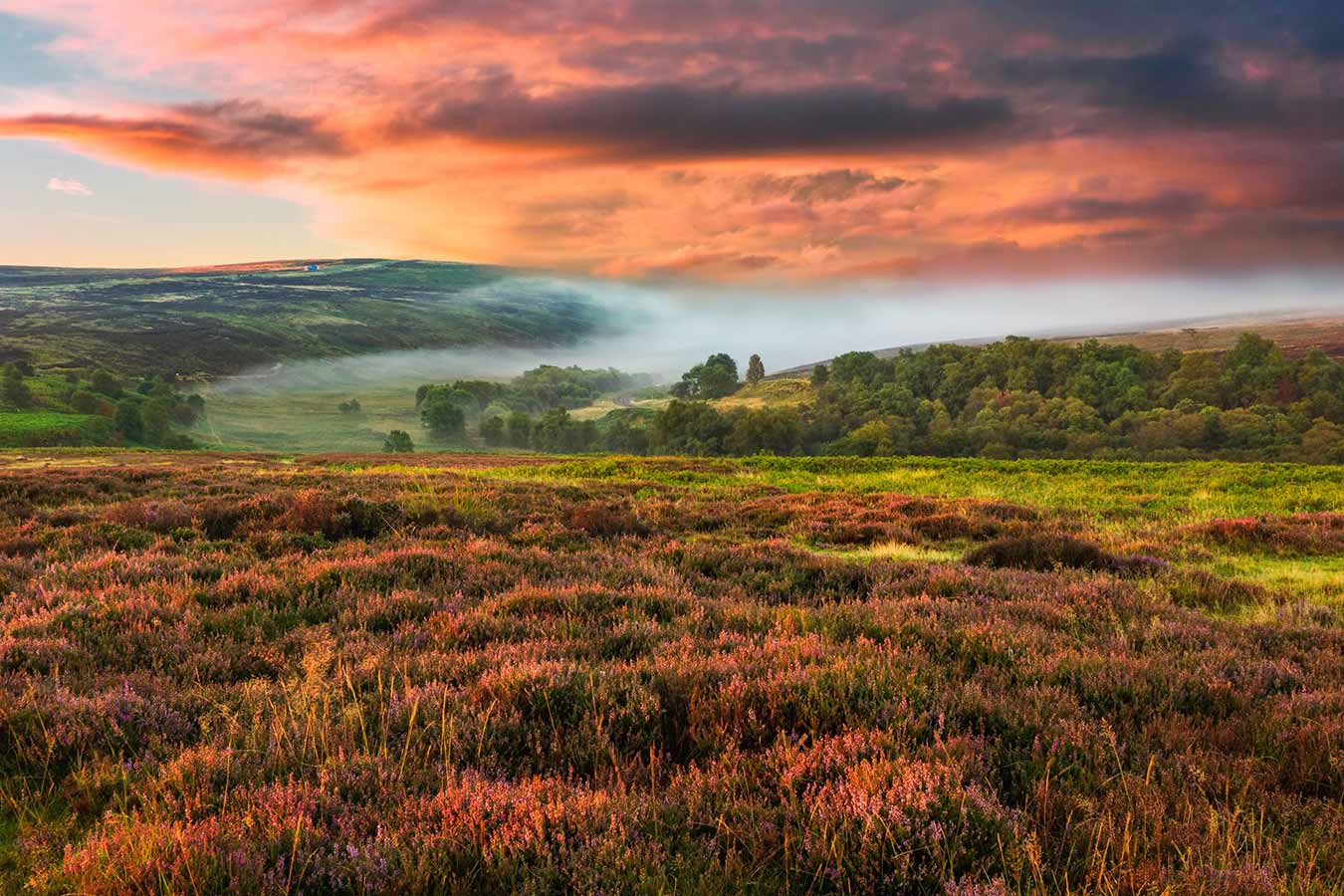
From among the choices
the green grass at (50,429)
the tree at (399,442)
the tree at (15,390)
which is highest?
the tree at (15,390)

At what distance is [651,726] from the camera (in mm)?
4398

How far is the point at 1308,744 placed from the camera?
414 centimetres

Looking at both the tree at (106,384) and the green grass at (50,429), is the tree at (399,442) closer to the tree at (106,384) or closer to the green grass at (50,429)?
the green grass at (50,429)

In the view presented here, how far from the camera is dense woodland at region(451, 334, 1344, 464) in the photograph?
3794 inches

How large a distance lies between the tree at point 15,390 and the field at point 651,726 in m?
168

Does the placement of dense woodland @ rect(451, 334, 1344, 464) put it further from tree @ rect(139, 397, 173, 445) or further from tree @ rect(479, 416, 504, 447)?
tree @ rect(139, 397, 173, 445)

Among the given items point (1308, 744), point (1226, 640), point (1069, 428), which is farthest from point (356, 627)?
point (1069, 428)

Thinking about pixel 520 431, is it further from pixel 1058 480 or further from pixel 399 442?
pixel 1058 480

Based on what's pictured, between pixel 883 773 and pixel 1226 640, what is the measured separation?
497 centimetres

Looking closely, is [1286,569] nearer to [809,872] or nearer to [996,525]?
[996,525]

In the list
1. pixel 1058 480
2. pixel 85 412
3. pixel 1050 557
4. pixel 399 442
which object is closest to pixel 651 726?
pixel 1050 557

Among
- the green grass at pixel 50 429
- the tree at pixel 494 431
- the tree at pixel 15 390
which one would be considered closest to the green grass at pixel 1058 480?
the green grass at pixel 50 429

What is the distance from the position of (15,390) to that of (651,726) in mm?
180798

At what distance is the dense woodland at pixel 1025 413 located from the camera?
96.4m
